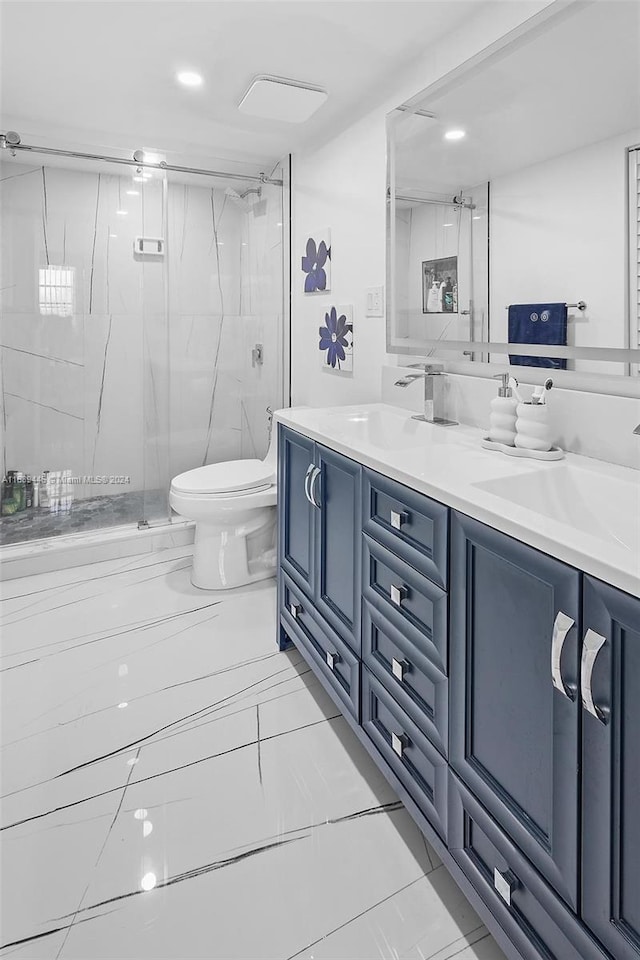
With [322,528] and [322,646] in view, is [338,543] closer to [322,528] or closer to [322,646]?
[322,528]

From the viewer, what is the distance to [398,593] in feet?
4.45

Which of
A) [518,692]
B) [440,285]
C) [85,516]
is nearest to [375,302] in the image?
[440,285]

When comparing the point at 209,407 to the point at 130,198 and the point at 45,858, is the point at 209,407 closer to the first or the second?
→ the point at 130,198

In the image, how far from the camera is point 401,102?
224 cm

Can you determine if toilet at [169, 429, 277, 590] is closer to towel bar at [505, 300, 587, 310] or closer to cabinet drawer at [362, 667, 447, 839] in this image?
cabinet drawer at [362, 667, 447, 839]

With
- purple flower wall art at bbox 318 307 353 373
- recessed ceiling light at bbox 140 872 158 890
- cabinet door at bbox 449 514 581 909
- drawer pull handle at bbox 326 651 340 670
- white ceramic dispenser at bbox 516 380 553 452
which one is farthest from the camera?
purple flower wall art at bbox 318 307 353 373

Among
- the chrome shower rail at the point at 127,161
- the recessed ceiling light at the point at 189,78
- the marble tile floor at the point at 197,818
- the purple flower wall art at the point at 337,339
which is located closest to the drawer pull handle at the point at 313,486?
the marble tile floor at the point at 197,818

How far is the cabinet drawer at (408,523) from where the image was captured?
119 cm

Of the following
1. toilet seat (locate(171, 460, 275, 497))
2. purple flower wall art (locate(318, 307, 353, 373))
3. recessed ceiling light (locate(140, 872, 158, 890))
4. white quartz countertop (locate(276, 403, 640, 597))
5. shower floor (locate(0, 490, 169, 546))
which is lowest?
recessed ceiling light (locate(140, 872, 158, 890))

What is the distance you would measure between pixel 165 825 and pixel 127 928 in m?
0.27

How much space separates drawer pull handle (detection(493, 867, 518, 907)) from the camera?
1.02 metres

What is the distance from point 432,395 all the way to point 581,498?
76 centimetres

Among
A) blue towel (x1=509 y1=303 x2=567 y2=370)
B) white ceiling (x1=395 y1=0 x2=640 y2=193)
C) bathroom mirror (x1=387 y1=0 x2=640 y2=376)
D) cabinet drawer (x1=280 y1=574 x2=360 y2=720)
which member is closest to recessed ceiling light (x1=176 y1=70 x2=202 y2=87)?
bathroom mirror (x1=387 y1=0 x2=640 y2=376)

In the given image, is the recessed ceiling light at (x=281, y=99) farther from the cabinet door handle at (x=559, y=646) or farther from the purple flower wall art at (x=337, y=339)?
the cabinet door handle at (x=559, y=646)
